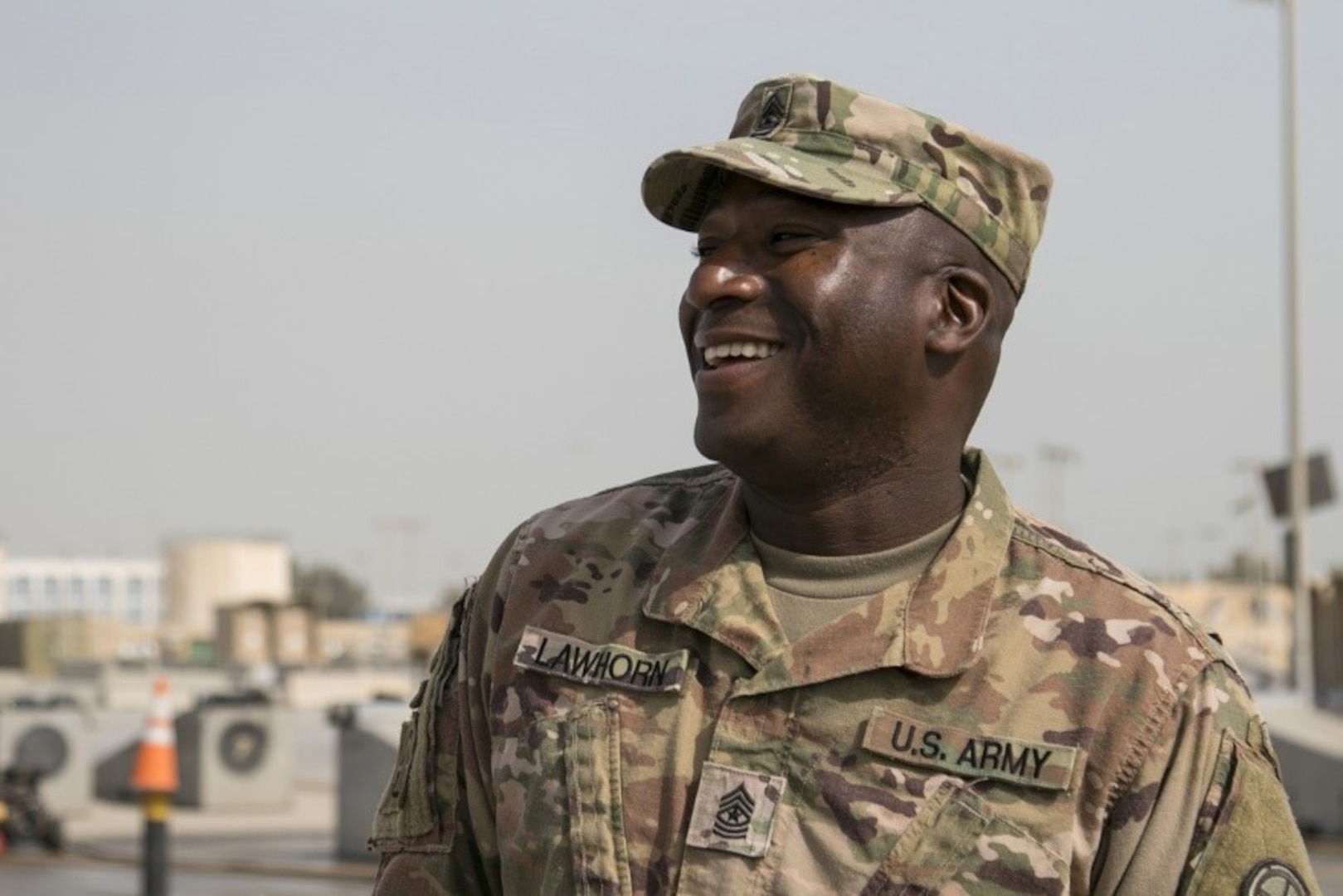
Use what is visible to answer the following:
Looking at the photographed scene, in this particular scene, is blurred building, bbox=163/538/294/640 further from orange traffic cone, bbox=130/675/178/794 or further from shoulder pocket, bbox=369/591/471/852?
shoulder pocket, bbox=369/591/471/852

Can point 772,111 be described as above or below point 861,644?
above

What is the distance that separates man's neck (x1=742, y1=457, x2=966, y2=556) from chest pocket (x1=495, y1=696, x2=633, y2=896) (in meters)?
0.31

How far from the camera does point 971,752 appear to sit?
8.75ft

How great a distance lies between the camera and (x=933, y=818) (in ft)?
8.71

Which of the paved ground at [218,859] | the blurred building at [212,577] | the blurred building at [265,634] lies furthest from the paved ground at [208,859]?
the blurred building at [212,577]

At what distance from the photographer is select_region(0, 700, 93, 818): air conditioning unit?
17.8m

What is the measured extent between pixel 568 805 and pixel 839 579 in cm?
43

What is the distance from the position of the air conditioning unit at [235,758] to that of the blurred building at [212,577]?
89501mm

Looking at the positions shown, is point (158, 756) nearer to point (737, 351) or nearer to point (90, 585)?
point (737, 351)

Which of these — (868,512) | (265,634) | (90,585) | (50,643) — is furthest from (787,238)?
(90,585)

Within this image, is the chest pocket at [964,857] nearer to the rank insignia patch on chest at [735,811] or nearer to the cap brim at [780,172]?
the rank insignia patch on chest at [735,811]

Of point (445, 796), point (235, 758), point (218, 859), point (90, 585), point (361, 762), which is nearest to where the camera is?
point (445, 796)

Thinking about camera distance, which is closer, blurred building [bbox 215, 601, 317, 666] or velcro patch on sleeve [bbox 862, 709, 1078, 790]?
velcro patch on sleeve [bbox 862, 709, 1078, 790]

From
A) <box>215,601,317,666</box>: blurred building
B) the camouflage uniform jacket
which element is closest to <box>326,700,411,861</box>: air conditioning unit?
the camouflage uniform jacket
